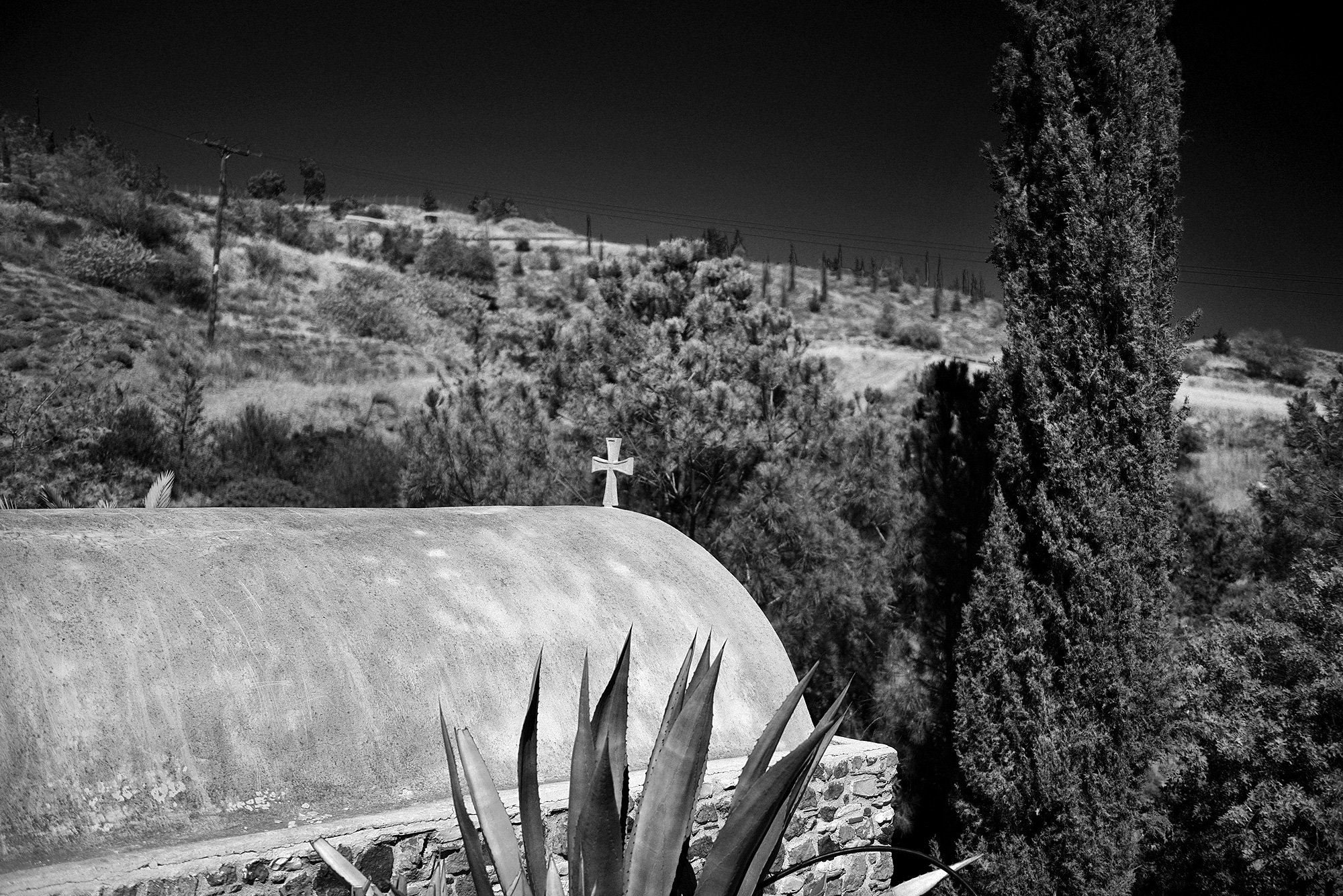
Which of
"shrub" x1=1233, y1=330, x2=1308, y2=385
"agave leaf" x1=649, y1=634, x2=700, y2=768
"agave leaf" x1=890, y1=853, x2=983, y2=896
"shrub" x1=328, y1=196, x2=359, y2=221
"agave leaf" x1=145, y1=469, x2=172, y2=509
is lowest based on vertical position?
"agave leaf" x1=890, y1=853, x2=983, y2=896

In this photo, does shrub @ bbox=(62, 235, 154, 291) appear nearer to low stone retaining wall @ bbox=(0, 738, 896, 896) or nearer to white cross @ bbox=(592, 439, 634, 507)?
white cross @ bbox=(592, 439, 634, 507)

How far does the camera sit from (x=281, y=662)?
447 cm

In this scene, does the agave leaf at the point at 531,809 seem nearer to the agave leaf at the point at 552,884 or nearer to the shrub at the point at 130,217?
the agave leaf at the point at 552,884

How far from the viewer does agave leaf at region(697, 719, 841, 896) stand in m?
3.30

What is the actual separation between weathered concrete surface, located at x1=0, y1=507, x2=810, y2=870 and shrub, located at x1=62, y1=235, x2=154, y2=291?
31.3 meters

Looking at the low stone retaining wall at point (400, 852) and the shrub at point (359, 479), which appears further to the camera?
the shrub at point (359, 479)

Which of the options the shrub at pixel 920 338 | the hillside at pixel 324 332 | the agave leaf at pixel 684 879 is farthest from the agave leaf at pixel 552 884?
the shrub at pixel 920 338

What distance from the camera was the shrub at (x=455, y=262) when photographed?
163ft

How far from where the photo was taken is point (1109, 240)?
8312 millimetres

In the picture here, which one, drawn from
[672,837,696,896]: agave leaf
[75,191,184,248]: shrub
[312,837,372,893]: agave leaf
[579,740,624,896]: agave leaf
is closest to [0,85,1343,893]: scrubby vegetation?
[672,837,696,896]: agave leaf

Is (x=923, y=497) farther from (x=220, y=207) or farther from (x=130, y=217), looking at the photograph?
(x=130, y=217)

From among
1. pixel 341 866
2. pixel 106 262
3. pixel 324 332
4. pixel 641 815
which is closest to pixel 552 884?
pixel 641 815

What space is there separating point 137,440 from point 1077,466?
16.3 metres

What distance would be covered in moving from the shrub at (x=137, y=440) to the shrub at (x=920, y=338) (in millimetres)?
30259
